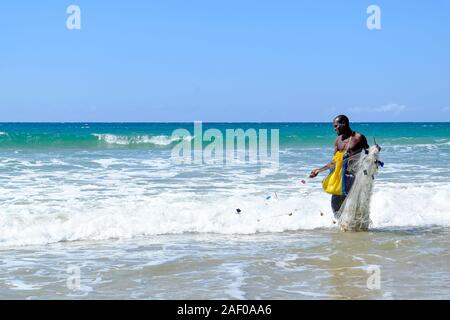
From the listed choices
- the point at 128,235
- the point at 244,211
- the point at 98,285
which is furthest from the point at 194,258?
the point at 244,211

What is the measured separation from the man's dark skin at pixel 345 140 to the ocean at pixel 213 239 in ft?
2.77

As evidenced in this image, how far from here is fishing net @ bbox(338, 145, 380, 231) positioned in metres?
7.25

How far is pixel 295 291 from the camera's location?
16.1ft

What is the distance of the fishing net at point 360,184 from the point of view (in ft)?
23.8

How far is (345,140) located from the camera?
7371mm

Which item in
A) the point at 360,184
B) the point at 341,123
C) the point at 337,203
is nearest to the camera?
the point at 341,123

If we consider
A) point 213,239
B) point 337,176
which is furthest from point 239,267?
point 337,176

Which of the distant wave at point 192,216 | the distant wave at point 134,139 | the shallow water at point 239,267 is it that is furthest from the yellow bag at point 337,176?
the distant wave at point 134,139

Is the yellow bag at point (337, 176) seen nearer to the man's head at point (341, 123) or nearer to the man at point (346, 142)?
the man at point (346, 142)

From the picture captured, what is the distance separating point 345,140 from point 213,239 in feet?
6.47

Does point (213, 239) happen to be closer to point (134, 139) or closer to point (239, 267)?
point (239, 267)
